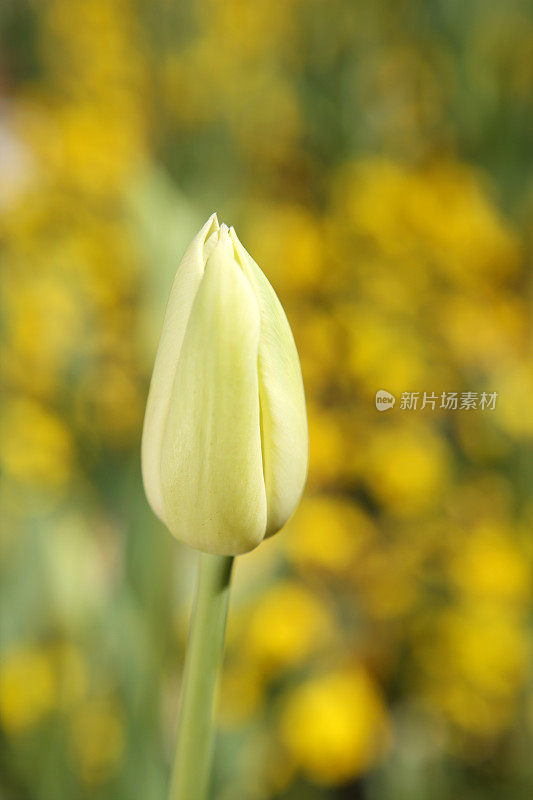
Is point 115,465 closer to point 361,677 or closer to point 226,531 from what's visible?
point 361,677

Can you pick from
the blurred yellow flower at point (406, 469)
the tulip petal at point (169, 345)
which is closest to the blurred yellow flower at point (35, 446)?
the blurred yellow flower at point (406, 469)

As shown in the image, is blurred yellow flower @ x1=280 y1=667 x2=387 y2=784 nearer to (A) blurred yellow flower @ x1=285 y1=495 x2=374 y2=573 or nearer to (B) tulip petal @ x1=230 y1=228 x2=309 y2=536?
(A) blurred yellow flower @ x1=285 y1=495 x2=374 y2=573

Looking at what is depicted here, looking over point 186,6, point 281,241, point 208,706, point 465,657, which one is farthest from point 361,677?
point 186,6

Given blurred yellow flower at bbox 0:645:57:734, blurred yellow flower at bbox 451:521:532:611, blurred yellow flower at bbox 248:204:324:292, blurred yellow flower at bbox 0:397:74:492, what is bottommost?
blurred yellow flower at bbox 0:645:57:734

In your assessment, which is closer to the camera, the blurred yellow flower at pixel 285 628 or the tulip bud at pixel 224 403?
the tulip bud at pixel 224 403

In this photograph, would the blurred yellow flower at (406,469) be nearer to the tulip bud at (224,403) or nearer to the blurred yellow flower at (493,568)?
the blurred yellow flower at (493,568)
